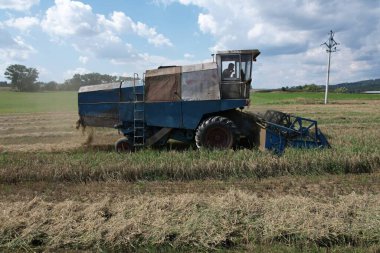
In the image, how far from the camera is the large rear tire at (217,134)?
10.1m

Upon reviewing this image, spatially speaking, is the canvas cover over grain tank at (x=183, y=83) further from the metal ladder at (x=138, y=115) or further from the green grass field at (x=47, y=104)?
the green grass field at (x=47, y=104)

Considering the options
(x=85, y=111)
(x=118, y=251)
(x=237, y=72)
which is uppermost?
(x=237, y=72)

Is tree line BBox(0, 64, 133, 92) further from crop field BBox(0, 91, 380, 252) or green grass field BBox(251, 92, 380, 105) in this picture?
green grass field BBox(251, 92, 380, 105)

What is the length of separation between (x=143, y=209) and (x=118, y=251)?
36.7 inches

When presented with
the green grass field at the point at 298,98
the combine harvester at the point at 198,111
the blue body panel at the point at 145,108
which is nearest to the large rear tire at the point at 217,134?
the combine harvester at the point at 198,111

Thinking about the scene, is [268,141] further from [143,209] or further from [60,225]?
[60,225]

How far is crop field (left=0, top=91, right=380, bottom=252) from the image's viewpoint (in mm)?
4812

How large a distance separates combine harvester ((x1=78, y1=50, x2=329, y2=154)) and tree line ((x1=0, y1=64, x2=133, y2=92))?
1316 mm

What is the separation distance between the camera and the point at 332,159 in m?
8.62

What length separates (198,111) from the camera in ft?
34.3

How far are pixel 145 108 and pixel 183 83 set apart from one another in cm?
129

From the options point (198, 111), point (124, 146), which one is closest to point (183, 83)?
point (198, 111)

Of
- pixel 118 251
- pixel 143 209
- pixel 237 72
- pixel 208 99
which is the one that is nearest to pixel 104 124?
pixel 208 99

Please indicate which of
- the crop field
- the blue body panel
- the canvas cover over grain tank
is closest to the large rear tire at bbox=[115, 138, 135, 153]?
the blue body panel
